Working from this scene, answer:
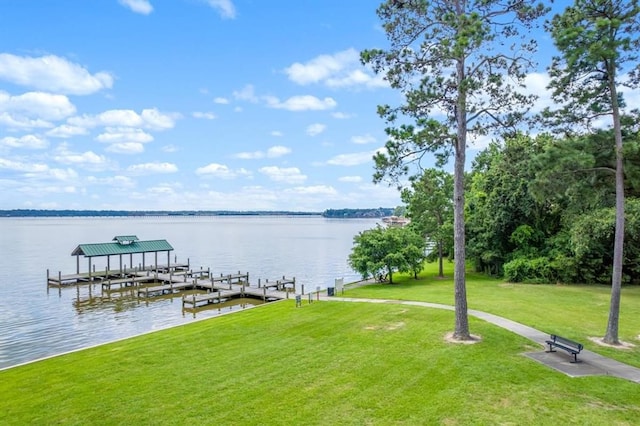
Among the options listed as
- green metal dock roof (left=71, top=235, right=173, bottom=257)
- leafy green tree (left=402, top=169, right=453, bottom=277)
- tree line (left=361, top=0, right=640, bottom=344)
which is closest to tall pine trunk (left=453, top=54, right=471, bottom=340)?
tree line (left=361, top=0, right=640, bottom=344)

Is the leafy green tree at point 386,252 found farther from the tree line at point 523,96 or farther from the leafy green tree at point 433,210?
the tree line at point 523,96

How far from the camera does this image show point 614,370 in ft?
39.0

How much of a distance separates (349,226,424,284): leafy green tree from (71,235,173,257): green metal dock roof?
25.9 metres

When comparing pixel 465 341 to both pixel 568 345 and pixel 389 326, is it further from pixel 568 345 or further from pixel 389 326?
pixel 389 326

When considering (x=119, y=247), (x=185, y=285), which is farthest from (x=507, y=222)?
(x=119, y=247)

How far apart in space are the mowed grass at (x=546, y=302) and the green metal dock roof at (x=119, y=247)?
2764 cm

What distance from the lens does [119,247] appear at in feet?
151

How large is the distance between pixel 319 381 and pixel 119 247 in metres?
→ 40.5

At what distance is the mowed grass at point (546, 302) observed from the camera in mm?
16109

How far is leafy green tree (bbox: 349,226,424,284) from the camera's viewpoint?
107 feet

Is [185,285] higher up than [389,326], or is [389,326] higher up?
[389,326]

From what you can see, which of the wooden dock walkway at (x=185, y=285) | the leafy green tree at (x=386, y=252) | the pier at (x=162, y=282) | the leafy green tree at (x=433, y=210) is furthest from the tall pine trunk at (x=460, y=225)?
the leafy green tree at (x=433, y=210)

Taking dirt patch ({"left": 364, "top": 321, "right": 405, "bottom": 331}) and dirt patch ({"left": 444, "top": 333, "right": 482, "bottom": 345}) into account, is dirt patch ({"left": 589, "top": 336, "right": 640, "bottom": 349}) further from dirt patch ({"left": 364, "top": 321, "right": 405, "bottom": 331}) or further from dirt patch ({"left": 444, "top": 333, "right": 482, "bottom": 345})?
dirt patch ({"left": 364, "top": 321, "right": 405, "bottom": 331})

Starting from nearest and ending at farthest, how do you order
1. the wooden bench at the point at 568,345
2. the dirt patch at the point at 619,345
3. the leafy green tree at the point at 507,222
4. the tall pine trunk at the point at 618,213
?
the wooden bench at the point at 568,345
the dirt patch at the point at 619,345
the tall pine trunk at the point at 618,213
the leafy green tree at the point at 507,222
